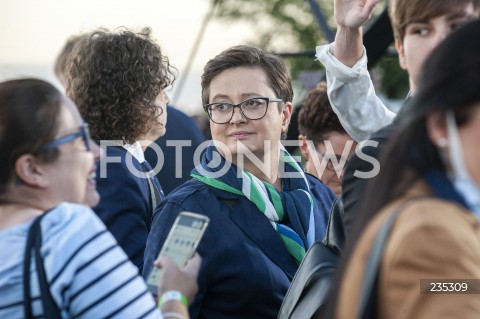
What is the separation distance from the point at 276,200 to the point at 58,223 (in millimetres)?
1355

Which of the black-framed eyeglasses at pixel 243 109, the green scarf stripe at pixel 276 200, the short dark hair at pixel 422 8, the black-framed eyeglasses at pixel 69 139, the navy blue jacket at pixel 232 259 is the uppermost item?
the short dark hair at pixel 422 8

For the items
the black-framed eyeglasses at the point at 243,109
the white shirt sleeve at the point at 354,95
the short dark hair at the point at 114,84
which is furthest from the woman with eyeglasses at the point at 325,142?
the white shirt sleeve at the point at 354,95

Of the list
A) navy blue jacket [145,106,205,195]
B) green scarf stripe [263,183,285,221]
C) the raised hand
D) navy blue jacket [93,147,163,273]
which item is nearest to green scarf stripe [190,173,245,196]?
green scarf stripe [263,183,285,221]

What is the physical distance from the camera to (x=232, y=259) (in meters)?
3.03

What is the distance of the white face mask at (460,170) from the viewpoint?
1.59 m

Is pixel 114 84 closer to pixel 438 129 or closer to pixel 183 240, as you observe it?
pixel 183 240

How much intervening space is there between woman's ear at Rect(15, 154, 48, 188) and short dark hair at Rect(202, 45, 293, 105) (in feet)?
4.60

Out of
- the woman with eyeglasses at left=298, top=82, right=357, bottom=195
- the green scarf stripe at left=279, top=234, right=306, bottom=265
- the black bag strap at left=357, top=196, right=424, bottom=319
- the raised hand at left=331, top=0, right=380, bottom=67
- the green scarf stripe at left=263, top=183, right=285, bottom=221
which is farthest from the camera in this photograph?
the woman with eyeglasses at left=298, top=82, right=357, bottom=195

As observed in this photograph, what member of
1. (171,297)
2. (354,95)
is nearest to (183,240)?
(171,297)

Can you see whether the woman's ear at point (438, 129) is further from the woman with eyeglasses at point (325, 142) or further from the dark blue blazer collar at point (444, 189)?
the woman with eyeglasses at point (325, 142)

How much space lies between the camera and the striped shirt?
2064 millimetres

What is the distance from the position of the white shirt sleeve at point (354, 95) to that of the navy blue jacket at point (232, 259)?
482mm

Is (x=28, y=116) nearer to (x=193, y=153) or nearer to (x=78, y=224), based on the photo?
(x=78, y=224)

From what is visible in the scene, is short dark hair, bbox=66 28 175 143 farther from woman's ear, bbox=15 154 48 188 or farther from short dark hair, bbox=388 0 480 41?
short dark hair, bbox=388 0 480 41
